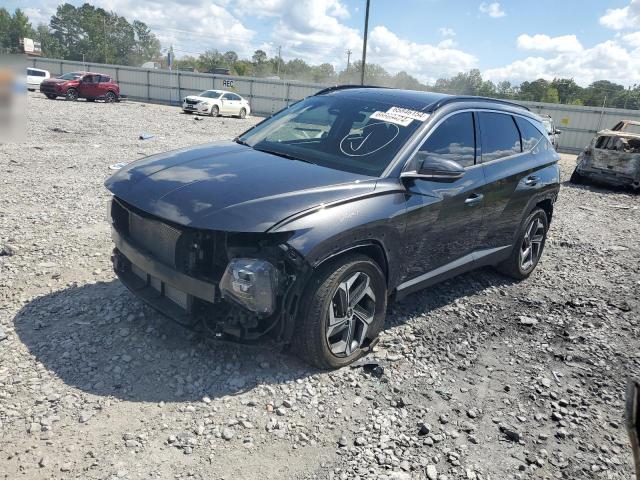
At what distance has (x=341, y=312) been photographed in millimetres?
3350

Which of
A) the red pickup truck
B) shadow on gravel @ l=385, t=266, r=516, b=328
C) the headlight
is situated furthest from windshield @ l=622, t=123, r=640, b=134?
the red pickup truck

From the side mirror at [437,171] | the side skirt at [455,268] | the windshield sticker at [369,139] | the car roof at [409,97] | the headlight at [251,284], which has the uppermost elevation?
the car roof at [409,97]

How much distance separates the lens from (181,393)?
3057mm

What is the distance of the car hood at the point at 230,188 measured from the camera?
2.92 metres

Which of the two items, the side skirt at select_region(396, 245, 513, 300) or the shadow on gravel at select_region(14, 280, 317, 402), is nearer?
the shadow on gravel at select_region(14, 280, 317, 402)

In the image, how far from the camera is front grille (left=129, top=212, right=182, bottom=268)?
3119mm

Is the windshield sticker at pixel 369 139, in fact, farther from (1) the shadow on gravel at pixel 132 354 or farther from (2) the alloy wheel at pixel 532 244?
(2) the alloy wheel at pixel 532 244

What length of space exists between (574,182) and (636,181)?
1589 millimetres

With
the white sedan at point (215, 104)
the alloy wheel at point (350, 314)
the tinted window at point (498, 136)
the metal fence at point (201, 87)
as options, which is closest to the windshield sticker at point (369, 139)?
the alloy wheel at point (350, 314)

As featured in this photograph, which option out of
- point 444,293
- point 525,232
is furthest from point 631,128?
point 444,293

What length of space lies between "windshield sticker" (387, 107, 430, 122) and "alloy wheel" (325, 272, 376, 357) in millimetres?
1397

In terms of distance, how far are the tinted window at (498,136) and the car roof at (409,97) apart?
0.47 ft

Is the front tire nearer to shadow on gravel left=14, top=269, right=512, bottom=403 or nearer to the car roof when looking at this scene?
shadow on gravel left=14, top=269, right=512, bottom=403

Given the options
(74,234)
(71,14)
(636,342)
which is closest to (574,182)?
(636,342)
